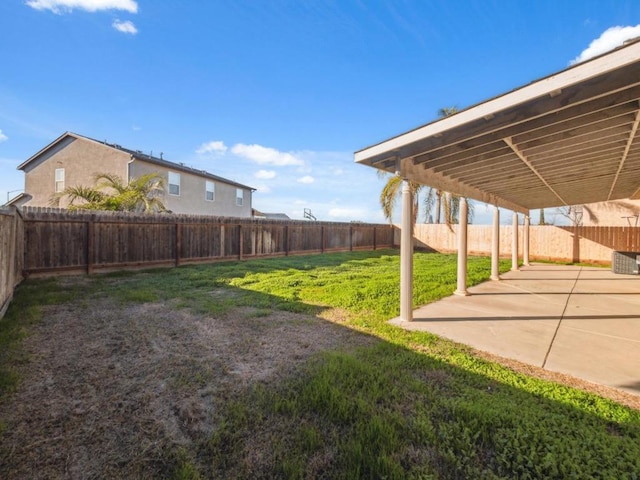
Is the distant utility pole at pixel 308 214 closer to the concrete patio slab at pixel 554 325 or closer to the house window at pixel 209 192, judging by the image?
the house window at pixel 209 192

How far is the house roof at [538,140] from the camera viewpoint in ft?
8.53

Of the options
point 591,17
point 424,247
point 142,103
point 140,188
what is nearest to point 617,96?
point 591,17

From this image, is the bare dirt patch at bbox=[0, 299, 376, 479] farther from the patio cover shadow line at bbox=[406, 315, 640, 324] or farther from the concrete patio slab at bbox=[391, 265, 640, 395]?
the concrete patio slab at bbox=[391, 265, 640, 395]

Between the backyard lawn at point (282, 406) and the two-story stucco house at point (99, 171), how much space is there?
11903 millimetres

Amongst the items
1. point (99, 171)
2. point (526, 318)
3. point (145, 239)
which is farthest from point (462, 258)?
point (99, 171)

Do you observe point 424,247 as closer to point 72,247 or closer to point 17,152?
point 72,247

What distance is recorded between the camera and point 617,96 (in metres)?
2.78

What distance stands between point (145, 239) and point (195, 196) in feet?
27.6

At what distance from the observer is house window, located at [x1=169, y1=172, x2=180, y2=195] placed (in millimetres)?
15422

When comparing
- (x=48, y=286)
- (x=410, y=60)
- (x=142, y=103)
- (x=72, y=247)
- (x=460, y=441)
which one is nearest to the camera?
(x=460, y=441)

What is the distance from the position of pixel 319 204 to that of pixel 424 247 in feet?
45.8

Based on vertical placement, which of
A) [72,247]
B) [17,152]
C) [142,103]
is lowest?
[72,247]

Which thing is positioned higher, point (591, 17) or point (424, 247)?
point (591, 17)

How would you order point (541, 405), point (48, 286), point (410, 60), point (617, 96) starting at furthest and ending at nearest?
point (410, 60), point (48, 286), point (617, 96), point (541, 405)
